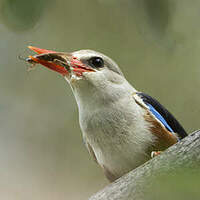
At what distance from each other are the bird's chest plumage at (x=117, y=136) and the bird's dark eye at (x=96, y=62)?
51 centimetres

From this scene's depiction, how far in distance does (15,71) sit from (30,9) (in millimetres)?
6576

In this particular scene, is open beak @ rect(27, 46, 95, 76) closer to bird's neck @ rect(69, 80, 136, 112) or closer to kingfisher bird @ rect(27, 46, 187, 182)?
kingfisher bird @ rect(27, 46, 187, 182)

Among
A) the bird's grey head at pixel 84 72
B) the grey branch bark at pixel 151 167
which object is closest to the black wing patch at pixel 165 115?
the bird's grey head at pixel 84 72

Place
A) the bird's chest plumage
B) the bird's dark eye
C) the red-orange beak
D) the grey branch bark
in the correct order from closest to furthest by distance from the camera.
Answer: the grey branch bark → the bird's chest plumage → the red-orange beak → the bird's dark eye

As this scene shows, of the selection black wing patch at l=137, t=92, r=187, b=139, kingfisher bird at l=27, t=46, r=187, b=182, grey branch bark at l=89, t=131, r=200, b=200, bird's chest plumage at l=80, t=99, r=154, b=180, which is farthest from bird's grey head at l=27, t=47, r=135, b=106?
→ grey branch bark at l=89, t=131, r=200, b=200

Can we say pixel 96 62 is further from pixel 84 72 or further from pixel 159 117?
pixel 159 117

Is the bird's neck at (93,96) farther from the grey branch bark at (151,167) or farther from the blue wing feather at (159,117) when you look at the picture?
the grey branch bark at (151,167)

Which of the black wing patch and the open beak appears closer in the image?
the open beak

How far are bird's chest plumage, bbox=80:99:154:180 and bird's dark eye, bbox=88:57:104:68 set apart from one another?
51 centimetres

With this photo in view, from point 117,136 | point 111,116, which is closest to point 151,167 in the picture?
point 117,136

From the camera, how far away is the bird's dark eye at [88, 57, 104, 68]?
4.15 metres

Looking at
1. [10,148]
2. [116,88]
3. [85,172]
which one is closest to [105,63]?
[116,88]

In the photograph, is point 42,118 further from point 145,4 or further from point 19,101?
point 145,4

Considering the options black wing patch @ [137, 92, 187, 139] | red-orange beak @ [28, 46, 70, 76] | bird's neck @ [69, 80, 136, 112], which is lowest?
black wing patch @ [137, 92, 187, 139]
